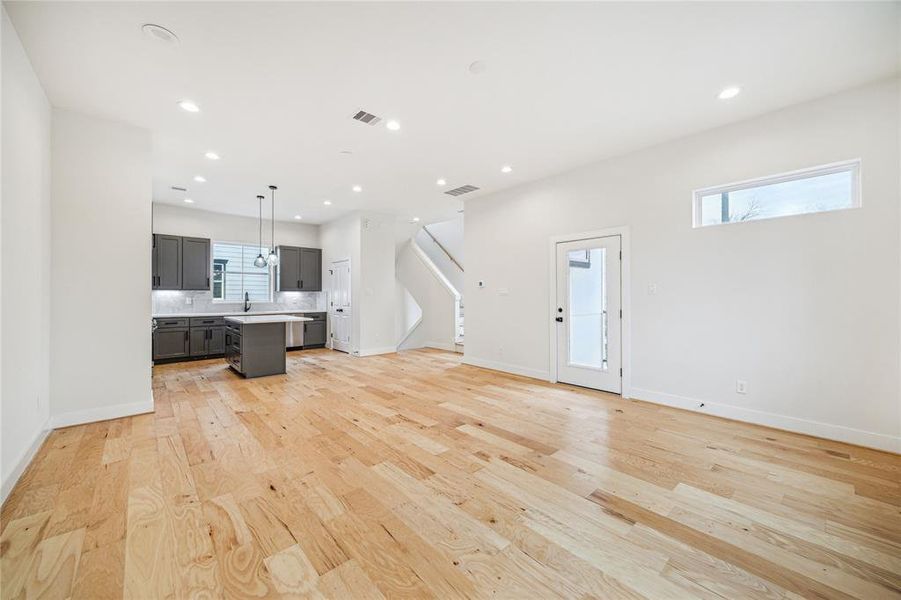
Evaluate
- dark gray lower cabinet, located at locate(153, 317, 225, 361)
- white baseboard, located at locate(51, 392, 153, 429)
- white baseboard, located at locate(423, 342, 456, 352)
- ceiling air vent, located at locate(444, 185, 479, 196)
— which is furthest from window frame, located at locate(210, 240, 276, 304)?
ceiling air vent, located at locate(444, 185, 479, 196)

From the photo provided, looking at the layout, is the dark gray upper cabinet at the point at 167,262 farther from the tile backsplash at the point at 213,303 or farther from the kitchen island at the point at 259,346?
the kitchen island at the point at 259,346

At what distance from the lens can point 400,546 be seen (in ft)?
5.77

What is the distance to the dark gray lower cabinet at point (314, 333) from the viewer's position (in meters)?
8.27

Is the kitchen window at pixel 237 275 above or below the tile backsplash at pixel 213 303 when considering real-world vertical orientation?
above

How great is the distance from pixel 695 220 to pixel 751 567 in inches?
133

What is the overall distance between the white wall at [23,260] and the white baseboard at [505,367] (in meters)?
5.17

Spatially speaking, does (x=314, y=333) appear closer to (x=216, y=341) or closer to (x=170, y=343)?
(x=216, y=341)

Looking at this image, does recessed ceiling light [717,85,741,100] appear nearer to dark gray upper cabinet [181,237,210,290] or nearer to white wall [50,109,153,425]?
white wall [50,109,153,425]

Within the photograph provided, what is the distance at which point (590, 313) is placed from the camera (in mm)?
4809

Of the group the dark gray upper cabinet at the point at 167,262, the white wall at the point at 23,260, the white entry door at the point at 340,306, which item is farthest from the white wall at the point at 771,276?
the dark gray upper cabinet at the point at 167,262

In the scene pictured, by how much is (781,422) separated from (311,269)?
28.7ft

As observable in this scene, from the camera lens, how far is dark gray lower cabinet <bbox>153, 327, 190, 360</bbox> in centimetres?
Answer: 636

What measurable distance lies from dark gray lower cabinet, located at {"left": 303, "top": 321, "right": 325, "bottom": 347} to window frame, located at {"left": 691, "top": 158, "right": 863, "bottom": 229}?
764 cm

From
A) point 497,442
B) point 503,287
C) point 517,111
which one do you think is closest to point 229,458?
point 497,442
